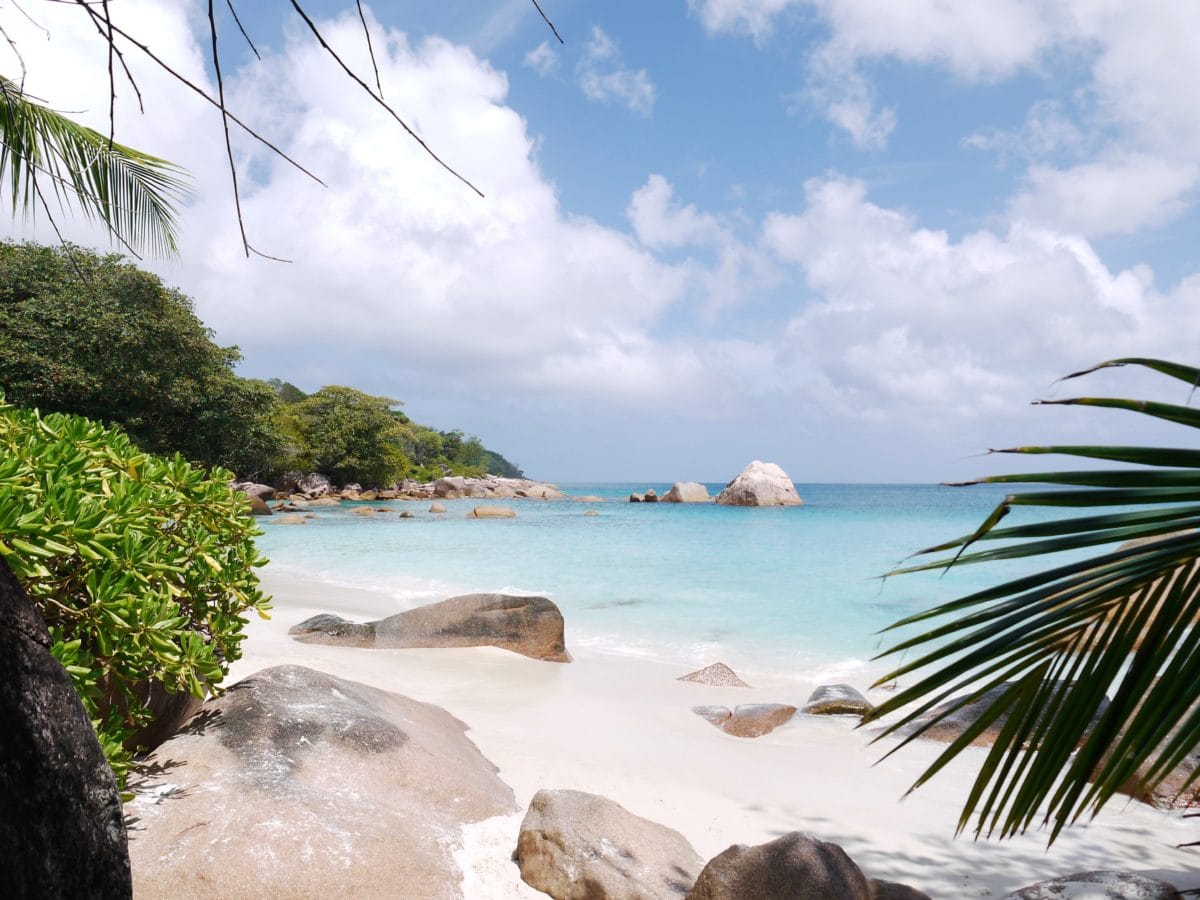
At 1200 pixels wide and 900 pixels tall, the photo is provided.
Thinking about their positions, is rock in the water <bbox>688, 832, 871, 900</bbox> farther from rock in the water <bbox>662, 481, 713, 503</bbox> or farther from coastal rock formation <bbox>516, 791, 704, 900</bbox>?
rock in the water <bbox>662, 481, 713, 503</bbox>

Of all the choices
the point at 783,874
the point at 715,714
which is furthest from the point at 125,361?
the point at 783,874

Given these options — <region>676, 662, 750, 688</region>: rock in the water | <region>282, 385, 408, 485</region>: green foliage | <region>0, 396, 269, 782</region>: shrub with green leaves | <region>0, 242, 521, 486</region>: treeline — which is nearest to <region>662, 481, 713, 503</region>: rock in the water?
<region>282, 385, 408, 485</region>: green foliage

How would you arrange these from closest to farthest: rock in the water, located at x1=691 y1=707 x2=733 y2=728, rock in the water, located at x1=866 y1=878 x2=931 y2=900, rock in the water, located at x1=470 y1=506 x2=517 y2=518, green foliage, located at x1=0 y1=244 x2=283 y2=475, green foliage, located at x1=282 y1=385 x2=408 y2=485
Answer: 1. rock in the water, located at x1=866 y1=878 x2=931 y2=900
2. rock in the water, located at x1=691 y1=707 x2=733 y2=728
3. green foliage, located at x1=0 y1=244 x2=283 y2=475
4. rock in the water, located at x1=470 y1=506 x2=517 y2=518
5. green foliage, located at x1=282 y1=385 x2=408 y2=485

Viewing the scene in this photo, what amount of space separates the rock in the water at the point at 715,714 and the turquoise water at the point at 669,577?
1.59m

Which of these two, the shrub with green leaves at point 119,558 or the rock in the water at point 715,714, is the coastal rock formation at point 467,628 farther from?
the shrub with green leaves at point 119,558

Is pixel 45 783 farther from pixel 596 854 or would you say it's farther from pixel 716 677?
pixel 716 677

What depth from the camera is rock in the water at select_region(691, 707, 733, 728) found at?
279 inches

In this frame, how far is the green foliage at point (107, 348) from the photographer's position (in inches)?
870

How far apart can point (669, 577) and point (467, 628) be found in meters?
10.1

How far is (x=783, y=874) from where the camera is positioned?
3.15m

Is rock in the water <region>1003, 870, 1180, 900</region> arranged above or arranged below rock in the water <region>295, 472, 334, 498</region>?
below

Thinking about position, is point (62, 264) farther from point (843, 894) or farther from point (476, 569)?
point (843, 894)

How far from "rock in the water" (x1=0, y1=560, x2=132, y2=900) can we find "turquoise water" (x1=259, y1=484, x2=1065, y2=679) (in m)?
3.27

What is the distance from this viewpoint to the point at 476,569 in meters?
18.7
